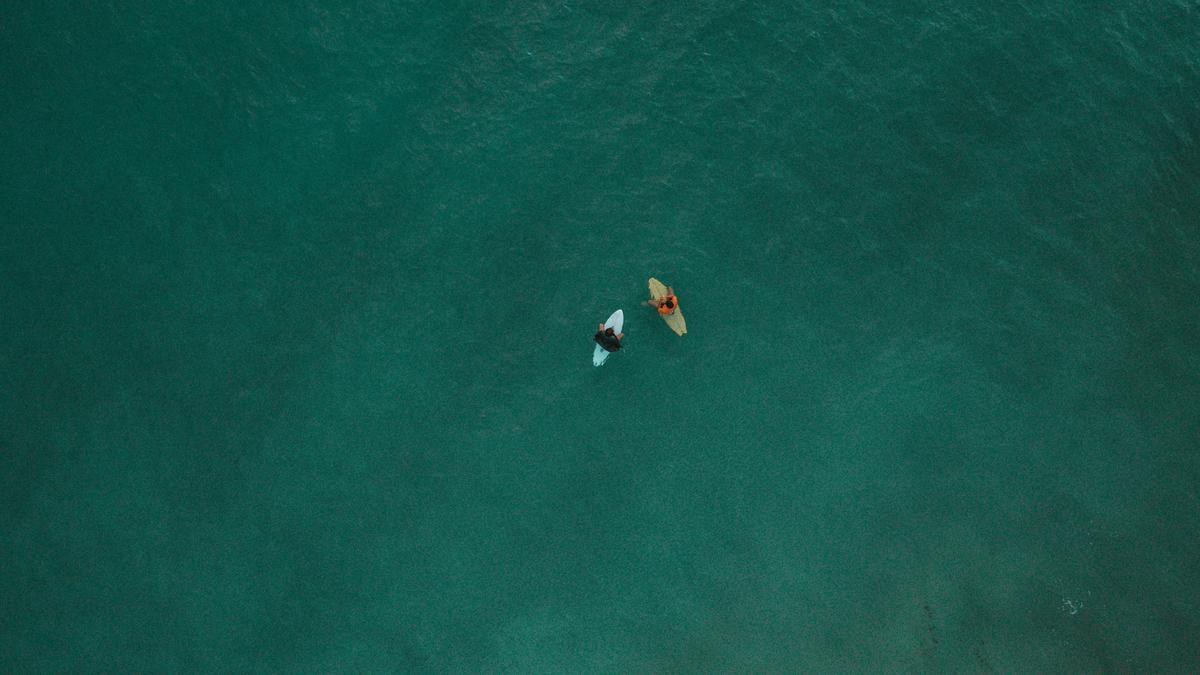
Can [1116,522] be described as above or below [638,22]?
below

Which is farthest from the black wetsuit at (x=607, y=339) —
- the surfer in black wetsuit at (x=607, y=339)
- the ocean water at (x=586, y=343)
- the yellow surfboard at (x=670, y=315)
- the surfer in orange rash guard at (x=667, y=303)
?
the yellow surfboard at (x=670, y=315)

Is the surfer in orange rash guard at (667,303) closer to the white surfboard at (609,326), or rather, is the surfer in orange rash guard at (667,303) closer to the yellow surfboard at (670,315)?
the yellow surfboard at (670,315)

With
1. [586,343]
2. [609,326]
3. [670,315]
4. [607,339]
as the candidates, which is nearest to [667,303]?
[670,315]

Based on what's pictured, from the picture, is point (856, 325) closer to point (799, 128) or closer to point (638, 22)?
point (799, 128)

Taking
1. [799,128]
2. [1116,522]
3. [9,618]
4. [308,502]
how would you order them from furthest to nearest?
[799,128]
[1116,522]
[308,502]
[9,618]

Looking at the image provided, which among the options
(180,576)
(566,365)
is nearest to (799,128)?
(566,365)

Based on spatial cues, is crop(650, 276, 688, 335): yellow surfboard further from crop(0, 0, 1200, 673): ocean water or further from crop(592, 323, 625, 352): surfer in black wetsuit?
crop(592, 323, 625, 352): surfer in black wetsuit

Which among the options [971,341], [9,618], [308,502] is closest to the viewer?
[9,618]
